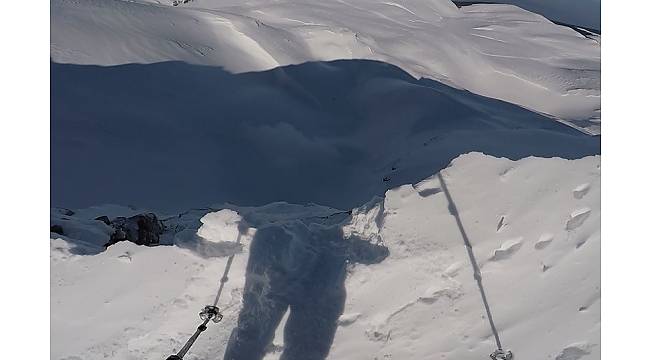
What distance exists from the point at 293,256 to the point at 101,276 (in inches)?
60.4

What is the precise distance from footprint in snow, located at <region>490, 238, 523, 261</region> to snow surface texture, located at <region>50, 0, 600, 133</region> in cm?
544

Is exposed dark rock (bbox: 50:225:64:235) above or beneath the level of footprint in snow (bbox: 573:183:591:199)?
above

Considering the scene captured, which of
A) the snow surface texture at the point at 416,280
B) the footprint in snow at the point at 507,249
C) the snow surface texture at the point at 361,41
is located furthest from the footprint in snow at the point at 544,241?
the snow surface texture at the point at 361,41

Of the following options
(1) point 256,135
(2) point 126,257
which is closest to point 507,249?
(2) point 126,257

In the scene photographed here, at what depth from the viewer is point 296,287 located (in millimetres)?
4531

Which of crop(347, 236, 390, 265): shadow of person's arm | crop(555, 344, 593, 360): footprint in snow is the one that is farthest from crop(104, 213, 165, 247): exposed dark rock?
crop(555, 344, 593, 360): footprint in snow

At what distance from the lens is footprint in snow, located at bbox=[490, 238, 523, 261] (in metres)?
4.51

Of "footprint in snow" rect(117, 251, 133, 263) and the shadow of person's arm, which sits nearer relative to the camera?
"footprint in snow" rect(117, 251, 133, 263)

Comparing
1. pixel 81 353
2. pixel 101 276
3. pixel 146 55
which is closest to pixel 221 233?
pixel 101 276

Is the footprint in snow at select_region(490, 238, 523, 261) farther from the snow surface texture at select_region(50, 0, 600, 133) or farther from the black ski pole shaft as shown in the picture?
the snow surface texture at select_region(50, 0, 600, 133)

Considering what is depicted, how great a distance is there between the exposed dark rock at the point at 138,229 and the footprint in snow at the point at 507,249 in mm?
2898

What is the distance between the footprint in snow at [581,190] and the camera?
457cm

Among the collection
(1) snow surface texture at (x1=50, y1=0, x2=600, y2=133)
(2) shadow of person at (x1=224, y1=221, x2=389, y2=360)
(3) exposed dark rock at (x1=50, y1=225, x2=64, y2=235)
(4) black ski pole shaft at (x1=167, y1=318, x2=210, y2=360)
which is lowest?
(4) black ski pole shaft at (x1=167, y1=318, x2=210, y2=360)

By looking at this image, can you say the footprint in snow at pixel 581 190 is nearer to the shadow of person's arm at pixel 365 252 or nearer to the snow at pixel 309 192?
the snow at pixel 309 192
